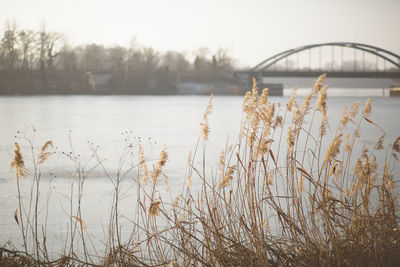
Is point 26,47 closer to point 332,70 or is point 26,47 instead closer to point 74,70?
point 74,70

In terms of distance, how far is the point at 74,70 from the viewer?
262 ft

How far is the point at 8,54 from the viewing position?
71.6m

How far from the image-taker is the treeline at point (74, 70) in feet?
238

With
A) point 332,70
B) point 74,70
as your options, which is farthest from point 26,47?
point 332,70

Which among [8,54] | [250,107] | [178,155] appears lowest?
[178,155]

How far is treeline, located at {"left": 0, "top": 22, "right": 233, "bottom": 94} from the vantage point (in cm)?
7269

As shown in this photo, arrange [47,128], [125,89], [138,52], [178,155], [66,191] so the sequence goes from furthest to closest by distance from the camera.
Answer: [138,52]
[125,89]
[47,128]
[178,155]
[66,191]

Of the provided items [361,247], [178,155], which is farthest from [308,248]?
[178,155]

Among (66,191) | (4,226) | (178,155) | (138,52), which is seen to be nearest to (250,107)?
(4,226)

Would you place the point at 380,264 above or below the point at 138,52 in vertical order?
below

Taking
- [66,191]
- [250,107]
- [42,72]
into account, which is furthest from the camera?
[42,72]

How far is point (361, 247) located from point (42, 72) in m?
77.5

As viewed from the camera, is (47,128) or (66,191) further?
(47,128)

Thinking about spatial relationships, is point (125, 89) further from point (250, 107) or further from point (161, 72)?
point (250, 107)
